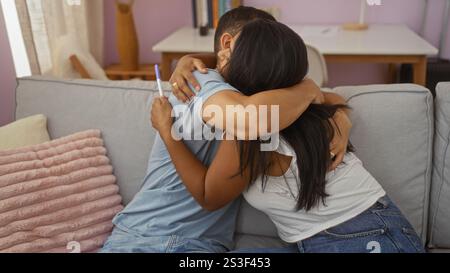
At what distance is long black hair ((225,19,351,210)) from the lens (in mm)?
906

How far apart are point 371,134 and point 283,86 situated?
436mm

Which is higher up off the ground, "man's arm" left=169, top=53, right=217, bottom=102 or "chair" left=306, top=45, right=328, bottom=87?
"man's arm" left=169, top=53, right=217, bottom=102

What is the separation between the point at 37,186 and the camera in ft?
3.82

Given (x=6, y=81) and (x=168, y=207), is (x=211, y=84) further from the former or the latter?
(x=6, y=81)

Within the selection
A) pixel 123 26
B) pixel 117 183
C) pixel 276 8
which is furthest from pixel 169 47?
pixel 117 183

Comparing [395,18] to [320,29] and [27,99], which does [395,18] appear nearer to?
[320,29]

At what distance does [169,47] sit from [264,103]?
1.57m

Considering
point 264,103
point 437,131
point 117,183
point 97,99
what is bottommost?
point 117,183

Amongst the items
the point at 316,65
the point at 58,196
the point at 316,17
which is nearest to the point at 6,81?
the point at 58,196

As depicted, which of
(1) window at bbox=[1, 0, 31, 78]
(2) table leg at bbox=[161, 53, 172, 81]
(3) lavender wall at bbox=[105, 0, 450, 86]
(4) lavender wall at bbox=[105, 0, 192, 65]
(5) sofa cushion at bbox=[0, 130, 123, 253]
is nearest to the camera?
(5) sofa cushion at bbox=[0, 130, 123, 253]

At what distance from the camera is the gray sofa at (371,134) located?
50.0 inches

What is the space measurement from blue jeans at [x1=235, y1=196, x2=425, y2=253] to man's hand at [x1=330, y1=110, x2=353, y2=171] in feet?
0.46

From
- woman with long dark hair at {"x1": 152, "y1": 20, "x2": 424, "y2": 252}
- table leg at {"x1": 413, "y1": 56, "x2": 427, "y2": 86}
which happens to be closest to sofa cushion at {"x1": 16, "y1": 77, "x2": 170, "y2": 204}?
woman with long dark hair at {"x1": 152, "y1": 20, "x2": 424, "y2": 252}

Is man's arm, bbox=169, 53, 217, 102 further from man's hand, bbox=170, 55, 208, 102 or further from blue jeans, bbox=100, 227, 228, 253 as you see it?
blue jeans, bbox=100, 227, 228, 253
